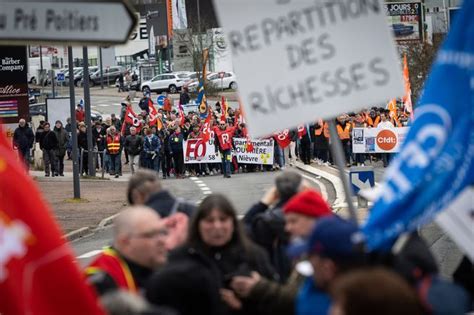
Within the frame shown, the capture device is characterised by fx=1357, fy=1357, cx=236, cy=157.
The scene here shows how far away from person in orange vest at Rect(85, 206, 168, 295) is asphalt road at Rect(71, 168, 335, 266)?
48.2 ft

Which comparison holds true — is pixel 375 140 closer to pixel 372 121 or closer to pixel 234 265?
pixel 372 121

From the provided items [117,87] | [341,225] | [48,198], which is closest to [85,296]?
[341,225]

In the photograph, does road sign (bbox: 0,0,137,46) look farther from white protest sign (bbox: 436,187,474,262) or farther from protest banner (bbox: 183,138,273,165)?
protest banner (bbox: 183,138,273,165)

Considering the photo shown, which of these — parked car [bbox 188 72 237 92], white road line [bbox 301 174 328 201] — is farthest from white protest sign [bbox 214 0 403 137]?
parked car [bbox 188 72 237 92]

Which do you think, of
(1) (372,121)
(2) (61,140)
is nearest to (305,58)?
(2) (61,140)

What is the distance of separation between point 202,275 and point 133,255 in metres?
0.35

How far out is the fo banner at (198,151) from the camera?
42.0 metres

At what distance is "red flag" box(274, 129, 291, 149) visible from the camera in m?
40.8

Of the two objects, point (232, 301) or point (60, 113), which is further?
point (60, 113)

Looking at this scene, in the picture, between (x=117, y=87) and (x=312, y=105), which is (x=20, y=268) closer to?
(x=312, y=105)

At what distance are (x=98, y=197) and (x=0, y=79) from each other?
1044 cm

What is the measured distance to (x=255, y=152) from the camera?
4241cm

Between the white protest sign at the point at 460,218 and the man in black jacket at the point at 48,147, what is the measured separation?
34890mm

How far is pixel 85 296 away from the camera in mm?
5266
